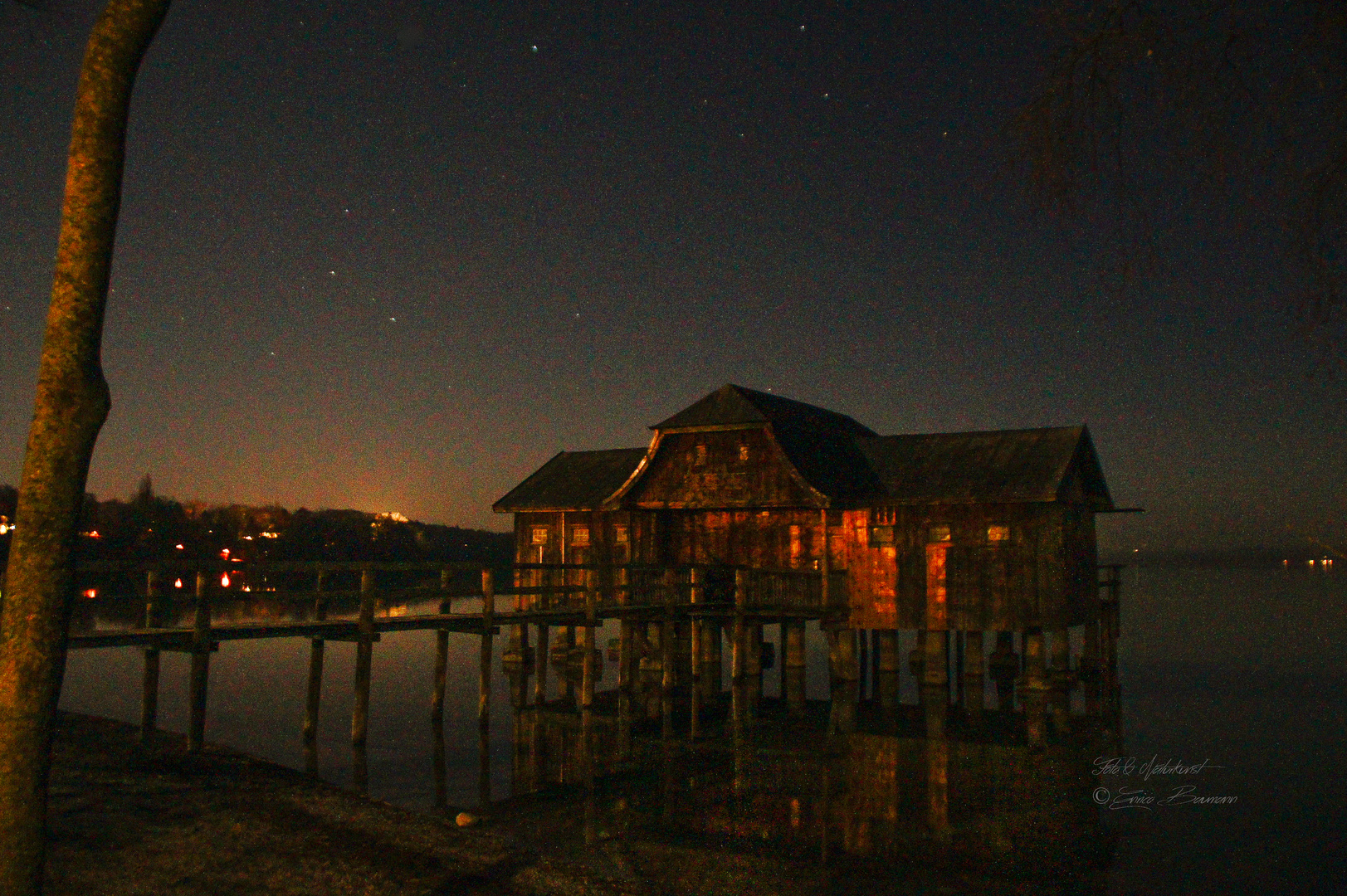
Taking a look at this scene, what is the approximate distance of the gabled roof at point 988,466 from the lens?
2598 cm

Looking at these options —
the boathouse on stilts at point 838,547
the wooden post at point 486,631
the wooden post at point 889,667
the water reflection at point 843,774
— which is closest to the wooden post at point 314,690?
the wooden post at point 486,631

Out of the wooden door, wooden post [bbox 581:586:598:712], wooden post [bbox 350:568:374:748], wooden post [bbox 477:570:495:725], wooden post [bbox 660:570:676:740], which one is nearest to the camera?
wooden post [bbox 350:568:374:748]

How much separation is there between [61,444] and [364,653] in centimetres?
1303

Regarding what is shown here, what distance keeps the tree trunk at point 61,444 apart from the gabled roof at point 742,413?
74.6 ft

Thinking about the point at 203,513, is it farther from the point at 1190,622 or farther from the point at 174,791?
the point at 174,791

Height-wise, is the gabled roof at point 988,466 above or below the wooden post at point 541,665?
above

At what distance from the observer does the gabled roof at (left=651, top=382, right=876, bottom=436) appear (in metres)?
28.6

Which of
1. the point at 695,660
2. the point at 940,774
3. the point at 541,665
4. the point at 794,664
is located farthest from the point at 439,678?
the point at 794,664

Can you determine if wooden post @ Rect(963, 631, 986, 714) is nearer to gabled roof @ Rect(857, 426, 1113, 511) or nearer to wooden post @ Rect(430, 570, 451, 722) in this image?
gabled roof @ Rect(857, 426, 1113, 511)

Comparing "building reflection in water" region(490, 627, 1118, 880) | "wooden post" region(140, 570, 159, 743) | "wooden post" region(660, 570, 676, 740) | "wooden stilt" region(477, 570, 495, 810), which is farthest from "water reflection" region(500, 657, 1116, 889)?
"wooden post" region(140, 570, 159, 743)

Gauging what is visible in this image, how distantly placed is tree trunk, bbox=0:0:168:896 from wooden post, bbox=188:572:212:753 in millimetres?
8983

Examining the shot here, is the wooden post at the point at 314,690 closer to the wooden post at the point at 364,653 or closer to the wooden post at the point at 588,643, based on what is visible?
the wooden post at the point at 364,653

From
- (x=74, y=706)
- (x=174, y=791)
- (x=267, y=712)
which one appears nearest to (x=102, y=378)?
(x=174, y=791)

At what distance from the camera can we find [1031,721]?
78.2ft
